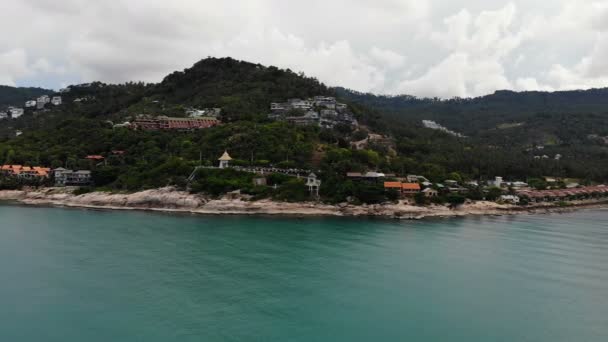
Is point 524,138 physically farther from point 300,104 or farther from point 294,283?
point 294,283

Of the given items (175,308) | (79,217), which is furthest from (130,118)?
(175,308)

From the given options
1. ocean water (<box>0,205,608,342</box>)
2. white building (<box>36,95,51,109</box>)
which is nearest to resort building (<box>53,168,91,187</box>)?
ocean water (<box>0,205,608,342</box>)

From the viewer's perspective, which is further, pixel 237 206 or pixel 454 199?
pixel 454 199

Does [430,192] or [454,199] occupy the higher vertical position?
[430,192]

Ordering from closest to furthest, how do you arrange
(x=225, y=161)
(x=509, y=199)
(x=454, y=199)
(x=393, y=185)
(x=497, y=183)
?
(x=393, y=185) → (x=454, y=199) → (x=225, y=161) → (x=509, y=199) → (x=497, y=183)

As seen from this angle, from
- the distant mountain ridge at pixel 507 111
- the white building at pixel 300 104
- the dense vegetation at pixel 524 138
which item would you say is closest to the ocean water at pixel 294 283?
the dense vegetation at pixel 524 138

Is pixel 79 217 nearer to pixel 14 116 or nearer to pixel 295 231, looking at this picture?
pixel 295 231

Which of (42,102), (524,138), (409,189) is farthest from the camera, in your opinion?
(42,102)

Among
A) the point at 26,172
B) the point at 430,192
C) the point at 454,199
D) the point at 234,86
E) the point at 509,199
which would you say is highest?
the point at 234,86

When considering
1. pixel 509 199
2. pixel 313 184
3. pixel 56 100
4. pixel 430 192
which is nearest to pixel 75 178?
pixel 313 184
